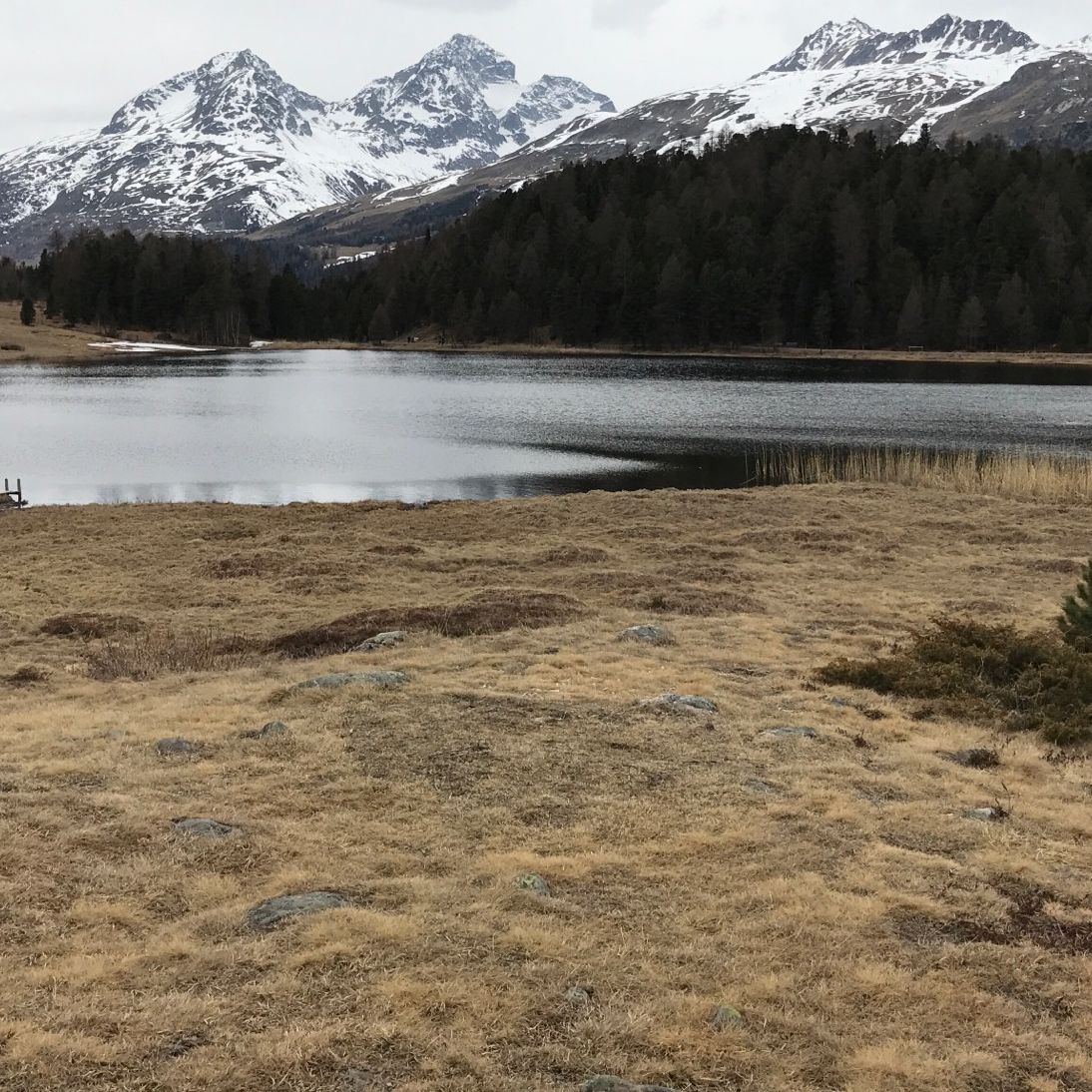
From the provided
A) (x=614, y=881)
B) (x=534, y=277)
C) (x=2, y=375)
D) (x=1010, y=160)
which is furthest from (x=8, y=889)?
(x=1010, y=160)

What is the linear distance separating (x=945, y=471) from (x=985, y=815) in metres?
33.2

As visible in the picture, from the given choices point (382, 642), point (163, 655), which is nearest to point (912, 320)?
point (382, 642)

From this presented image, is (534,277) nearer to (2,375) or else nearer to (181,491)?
(2,375)

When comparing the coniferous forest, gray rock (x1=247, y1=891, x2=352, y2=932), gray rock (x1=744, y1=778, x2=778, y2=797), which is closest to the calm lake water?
gray rock (x1=744, y1=778, x2=778, y2=797)

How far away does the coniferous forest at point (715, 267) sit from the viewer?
140 metres

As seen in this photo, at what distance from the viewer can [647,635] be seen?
18.0 m

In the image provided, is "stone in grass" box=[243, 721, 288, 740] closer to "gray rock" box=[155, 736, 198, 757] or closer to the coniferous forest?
"gray rock" box=[155, 736, 198, 757]

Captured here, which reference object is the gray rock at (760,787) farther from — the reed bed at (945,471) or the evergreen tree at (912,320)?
the evergreen tree at (912,320)

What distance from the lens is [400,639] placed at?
17750 mm

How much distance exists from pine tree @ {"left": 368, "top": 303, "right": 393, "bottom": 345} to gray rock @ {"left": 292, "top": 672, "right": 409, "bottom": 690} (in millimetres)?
162837

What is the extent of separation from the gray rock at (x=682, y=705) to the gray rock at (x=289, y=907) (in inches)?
244

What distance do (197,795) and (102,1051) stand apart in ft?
14.8

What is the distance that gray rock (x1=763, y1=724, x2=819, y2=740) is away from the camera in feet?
41.5

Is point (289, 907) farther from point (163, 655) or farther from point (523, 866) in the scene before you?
point (163, 655)
